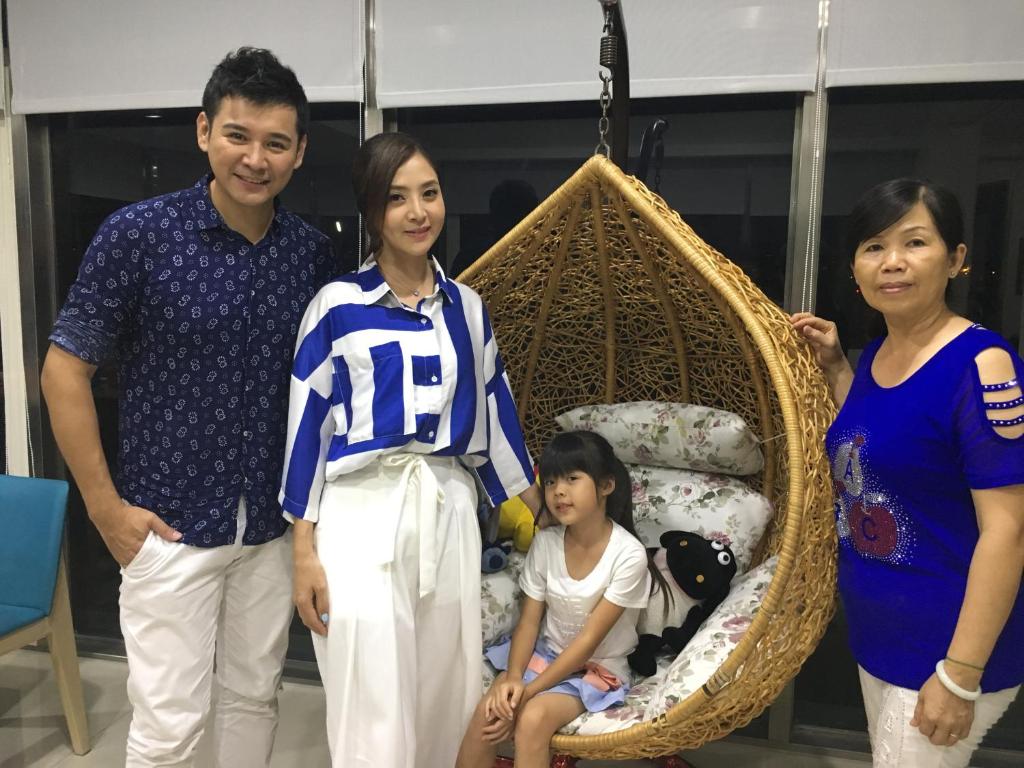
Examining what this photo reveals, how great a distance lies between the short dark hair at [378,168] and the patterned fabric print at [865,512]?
3.12 ft

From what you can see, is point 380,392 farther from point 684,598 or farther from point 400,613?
point 684,598

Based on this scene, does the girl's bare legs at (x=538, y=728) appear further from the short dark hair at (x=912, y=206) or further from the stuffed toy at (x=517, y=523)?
the short dark hair at (x=912, y=206)

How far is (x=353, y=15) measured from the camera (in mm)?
2291

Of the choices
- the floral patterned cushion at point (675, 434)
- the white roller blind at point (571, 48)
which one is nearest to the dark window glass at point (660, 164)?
the white roller blind at point (571, 48)

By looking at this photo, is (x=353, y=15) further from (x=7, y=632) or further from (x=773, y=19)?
(x=7, y=632)

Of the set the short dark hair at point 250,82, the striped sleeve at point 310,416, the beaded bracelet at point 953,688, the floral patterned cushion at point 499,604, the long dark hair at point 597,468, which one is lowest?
the floral patterned cushion at point 499,604

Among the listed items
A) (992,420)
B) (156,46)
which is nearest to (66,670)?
(156,46)

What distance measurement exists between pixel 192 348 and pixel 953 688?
4.66 feet

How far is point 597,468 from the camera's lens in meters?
1.77

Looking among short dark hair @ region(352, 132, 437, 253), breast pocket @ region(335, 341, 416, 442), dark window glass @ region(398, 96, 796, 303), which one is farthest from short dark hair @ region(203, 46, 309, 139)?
dark window glass @ region(398, 96, 796, 303)

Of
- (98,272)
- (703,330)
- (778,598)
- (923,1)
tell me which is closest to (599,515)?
(778,598)

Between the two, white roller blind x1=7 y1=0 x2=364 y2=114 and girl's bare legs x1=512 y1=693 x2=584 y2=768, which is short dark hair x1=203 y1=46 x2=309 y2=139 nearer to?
white roller blind x1=7 y1=0 x2=364 y2=114

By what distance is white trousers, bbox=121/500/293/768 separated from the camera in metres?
1.50

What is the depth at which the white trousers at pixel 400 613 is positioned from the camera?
1.43 metres
